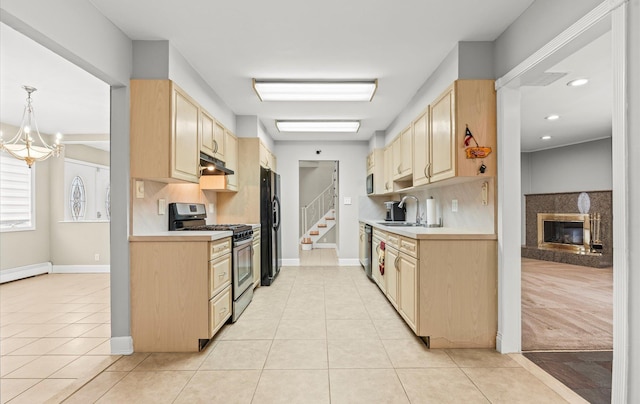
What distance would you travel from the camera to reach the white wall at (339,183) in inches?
266

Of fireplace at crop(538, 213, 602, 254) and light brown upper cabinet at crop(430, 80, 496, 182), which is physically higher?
light brown upper cabinet at crop(430, 80, 496, 182)

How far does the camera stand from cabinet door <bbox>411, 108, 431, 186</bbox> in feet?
11.1

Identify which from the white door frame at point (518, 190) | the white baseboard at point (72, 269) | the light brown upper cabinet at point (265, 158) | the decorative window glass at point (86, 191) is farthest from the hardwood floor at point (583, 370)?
the decorative window glass at point (86, 191)

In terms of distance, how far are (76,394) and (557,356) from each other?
11.0 ft

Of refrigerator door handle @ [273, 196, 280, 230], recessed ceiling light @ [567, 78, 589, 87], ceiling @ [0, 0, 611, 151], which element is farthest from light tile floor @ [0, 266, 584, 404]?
recessed ceiling light @ [567, 78, 589, 87]

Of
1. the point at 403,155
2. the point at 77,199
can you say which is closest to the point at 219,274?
the point at 403,155

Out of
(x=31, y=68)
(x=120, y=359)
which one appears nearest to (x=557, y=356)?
(x=120, y=359)

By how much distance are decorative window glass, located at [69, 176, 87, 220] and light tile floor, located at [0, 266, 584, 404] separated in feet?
11.5

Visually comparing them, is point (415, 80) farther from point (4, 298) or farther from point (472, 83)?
point (4, 298)

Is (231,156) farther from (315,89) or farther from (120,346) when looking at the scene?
(120,346)

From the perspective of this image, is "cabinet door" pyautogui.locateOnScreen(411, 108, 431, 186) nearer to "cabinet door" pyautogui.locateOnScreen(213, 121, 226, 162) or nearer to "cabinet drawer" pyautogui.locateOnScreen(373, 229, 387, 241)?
"cabinet drawer" pyautogui.locateOnScreen(373, 229, 387, 241)

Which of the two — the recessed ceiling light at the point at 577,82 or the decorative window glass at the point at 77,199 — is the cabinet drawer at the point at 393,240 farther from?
the decorative window glass at the point at 77,199

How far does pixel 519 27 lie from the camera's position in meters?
2.45

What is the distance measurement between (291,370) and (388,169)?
3.71m
